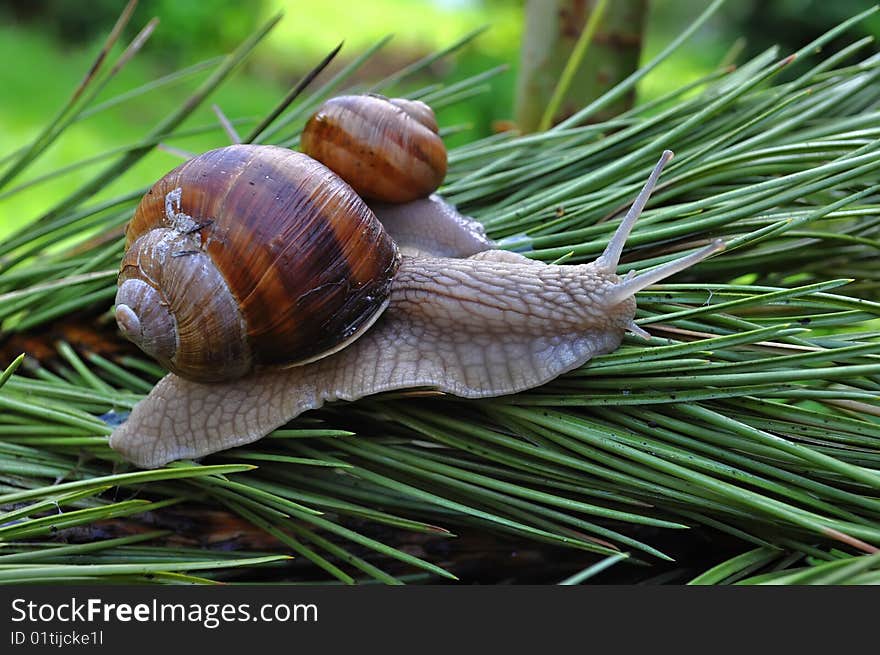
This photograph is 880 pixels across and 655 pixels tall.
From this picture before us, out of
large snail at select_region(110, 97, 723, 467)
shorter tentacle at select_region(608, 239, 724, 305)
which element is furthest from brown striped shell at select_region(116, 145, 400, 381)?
shorter tentacle at select_region(608, 239, 724, 305)

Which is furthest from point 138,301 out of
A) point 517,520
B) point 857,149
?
point 857,149

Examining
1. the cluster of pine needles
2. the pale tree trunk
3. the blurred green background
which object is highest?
the blurred green background

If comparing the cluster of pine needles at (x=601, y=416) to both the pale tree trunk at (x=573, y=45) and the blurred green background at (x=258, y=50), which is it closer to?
the pale tree trunk at (x=573, y=45)

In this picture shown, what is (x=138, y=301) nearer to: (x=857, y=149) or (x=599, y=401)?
(x=599, y=401)

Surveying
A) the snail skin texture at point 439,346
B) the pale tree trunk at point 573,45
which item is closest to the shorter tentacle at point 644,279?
the snail skin texture at point 439,346

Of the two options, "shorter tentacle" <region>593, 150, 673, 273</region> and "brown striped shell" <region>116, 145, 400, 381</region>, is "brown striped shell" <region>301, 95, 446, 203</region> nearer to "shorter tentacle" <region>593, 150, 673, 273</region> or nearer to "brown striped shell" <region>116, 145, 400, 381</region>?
"brown striped shell" <region>116, 145, 400, 381</region>
